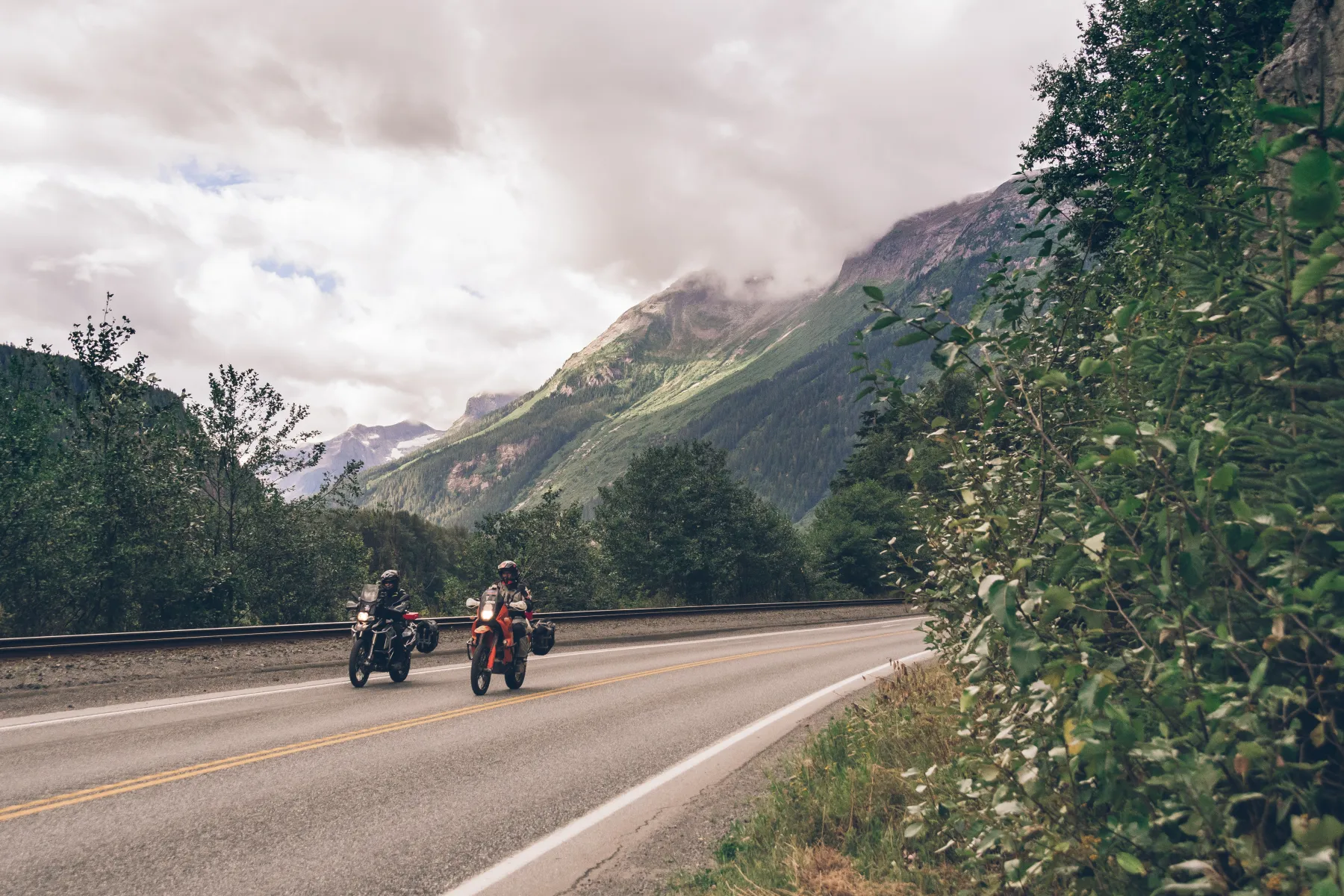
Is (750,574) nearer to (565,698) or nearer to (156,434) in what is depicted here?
(156,434)

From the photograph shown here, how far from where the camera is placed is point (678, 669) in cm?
1499

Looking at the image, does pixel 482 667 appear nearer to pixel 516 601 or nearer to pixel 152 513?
pixel 516 601

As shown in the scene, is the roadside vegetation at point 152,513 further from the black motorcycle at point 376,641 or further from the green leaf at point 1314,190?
the green leaf at point 1314,190

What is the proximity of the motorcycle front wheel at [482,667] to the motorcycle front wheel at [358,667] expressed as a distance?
2110 mm

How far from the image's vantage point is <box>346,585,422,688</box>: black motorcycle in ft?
40.2

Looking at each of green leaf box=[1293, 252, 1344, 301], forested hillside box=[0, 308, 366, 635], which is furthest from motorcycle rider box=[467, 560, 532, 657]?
forested hillside box=[0, 308, 366, 635]

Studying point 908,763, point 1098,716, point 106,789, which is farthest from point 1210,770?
point 106,789

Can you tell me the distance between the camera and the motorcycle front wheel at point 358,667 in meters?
12.1

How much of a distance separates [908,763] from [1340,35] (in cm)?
523

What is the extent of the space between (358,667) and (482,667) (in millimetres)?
2334

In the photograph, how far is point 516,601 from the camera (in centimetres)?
1212

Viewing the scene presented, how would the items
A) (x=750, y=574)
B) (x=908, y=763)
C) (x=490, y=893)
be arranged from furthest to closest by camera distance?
(x=750, y=574) < (x=908, y=763) < (x=490, y=893)

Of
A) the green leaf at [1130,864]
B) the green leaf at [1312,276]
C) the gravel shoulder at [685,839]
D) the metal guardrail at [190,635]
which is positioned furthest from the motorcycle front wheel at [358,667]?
the green leaf at [1312,276]

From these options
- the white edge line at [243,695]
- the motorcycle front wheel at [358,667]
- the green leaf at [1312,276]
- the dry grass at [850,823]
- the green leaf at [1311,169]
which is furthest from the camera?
the motorcycle front wheel at [358,667]
